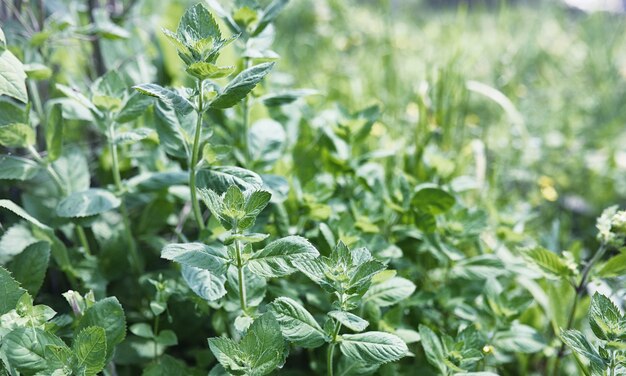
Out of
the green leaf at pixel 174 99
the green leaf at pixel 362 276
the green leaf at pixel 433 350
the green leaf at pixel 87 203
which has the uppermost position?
the green leaf at pixel 174 99

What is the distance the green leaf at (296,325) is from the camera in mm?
959

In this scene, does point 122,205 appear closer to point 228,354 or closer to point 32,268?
point 32,268

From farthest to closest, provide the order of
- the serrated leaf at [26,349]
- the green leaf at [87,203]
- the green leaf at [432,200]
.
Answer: the green leaf at [432,200] < the green leaf at [87,203] < the serrated leaf at [26,349]

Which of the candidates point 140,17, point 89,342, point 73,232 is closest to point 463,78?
point 140,17

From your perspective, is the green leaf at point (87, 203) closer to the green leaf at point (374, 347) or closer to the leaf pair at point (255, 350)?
the leaf pair at point (255, 350)

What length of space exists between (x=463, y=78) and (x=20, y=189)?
1.45m

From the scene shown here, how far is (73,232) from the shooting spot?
1.39 metres

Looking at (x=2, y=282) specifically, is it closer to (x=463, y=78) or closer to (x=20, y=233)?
(x=20, y=233)

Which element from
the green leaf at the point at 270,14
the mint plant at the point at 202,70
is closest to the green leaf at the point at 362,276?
the mint plant at the point at 202,70

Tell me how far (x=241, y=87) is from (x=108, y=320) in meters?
→ 0.47

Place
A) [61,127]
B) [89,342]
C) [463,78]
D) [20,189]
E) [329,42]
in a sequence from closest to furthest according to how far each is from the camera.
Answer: [89,342] → [61,127] → [20,189] → [463,78] → [329,42]

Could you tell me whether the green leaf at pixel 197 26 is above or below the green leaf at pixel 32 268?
above

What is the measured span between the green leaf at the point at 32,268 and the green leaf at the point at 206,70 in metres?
0.50

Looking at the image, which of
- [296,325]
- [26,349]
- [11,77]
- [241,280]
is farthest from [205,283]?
[11,77]
